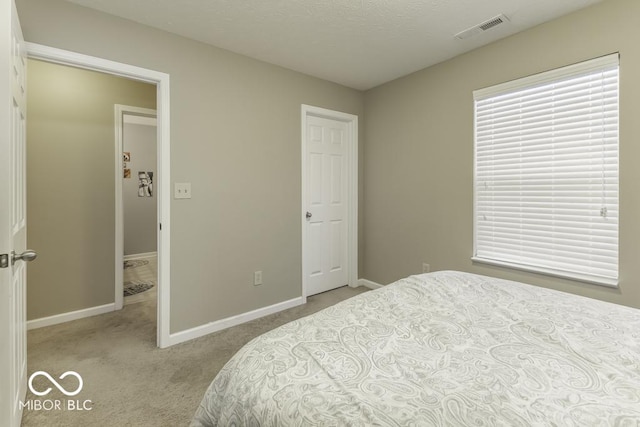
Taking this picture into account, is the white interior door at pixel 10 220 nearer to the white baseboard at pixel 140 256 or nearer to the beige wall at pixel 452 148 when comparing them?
the beige wall at pixel 452 148

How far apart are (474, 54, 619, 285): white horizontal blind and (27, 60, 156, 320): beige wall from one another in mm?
3463

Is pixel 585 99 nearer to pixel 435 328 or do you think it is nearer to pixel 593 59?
pixel 593 59

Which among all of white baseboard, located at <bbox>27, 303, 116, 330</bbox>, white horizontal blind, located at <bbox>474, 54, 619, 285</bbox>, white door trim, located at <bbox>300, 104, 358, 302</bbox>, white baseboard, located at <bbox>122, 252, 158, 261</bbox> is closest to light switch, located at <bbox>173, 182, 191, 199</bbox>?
white baseboard, located at <bbox>27, 303, 116, 330</bbox>

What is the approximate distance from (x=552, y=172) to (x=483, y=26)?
1.20 metres

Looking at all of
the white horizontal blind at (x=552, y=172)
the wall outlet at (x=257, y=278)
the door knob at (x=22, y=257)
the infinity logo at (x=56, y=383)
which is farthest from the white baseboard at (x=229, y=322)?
the white horizontal blind at (x=552, y=172)

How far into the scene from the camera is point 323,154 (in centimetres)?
350

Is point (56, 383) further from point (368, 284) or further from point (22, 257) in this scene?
point (368, 284)

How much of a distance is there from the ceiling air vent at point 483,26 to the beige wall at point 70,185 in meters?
3.11

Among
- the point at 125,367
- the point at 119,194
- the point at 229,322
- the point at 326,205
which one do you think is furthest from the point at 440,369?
the point at 119,194

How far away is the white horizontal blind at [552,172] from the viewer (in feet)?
6.68

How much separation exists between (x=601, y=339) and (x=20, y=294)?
98.8 inches

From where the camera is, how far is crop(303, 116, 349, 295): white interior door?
11.2 feet

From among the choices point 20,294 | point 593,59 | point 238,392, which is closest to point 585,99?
point 593,59

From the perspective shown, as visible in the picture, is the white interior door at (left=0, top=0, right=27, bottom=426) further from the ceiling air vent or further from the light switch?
the ceiling air vent
